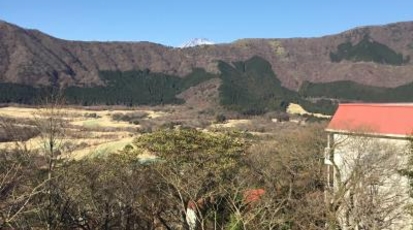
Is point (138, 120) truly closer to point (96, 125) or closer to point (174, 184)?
point (96, 125)

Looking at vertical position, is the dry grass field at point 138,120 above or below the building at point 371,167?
below

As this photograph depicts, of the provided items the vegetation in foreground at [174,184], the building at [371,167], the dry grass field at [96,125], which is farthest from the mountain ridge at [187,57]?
the vegetation in foreground at [174,184]

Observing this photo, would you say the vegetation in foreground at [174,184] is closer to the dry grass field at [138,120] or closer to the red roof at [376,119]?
the red roof at [376,119]

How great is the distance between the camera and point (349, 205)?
20.9m

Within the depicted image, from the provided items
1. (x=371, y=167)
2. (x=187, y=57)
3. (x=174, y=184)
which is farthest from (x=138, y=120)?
(x=174, y=184)

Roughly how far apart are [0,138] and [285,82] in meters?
107

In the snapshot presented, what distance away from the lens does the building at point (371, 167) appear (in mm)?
21078

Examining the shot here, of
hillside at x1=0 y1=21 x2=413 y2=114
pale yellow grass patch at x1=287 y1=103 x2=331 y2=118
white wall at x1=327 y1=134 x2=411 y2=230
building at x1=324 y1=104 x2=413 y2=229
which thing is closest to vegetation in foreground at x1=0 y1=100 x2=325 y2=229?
building at x1=324 y1=104 x2=413 y2=229

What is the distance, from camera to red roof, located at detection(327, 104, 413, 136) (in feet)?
87.6

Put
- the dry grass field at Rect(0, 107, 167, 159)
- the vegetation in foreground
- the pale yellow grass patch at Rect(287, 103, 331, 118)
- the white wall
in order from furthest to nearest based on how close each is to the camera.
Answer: the pale yellow grass patch at Rect(287, 103, 331, 118), the dry grass field at Rect(0, 107, 167, 159), the vegetation in foreground, the white wall

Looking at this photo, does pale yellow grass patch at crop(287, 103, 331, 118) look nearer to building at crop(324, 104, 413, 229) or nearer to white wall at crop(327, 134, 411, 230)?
building at crop(324, 104, 413, 229)

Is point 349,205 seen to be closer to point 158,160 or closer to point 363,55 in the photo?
point 158,160

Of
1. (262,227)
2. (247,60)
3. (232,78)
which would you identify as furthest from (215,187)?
(247,60)

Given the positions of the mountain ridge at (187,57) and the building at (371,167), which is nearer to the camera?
the building at (371,167)
